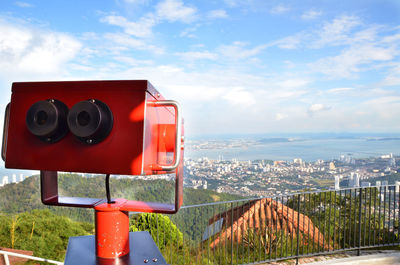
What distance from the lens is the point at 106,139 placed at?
39.6 inches

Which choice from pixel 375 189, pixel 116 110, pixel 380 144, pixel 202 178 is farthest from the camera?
pixel 380 144

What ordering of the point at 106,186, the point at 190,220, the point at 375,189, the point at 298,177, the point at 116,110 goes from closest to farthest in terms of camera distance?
the point at 116,110 < the point at 106,186 < the point at 190,220 < the point at 375,189 < the point at 298,177

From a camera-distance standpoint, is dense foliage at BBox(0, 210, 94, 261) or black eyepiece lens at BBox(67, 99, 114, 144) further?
dense foliage at BBox(0, 210, 94, 261)

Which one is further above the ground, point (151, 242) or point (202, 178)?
point (151, 242)

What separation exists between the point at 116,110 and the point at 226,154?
10404 mm

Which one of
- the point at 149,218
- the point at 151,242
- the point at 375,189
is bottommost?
the point at 149,218

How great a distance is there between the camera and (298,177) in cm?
1087

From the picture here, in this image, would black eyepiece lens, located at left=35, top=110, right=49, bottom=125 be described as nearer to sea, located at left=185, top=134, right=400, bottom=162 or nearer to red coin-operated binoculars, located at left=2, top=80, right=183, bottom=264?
red coin-operated binoculars, located at left=2, top=80, right=183, bottom=264

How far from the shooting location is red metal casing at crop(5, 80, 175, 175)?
99 cm

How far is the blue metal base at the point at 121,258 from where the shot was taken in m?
1.12

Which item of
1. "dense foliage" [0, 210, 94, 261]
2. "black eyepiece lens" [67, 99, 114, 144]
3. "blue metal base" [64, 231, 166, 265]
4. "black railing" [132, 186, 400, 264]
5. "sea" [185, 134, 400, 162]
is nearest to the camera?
"black eyepiece lens" [67, 99, 114, 144]

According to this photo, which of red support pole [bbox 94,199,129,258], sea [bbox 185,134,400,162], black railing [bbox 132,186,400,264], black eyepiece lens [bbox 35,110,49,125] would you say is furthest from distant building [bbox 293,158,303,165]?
black eyepiece lens [bbox 35,110,49,125]

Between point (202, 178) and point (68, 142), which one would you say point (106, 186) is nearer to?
point (68, 142)

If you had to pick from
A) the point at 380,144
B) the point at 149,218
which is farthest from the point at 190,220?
the point at 380,144
